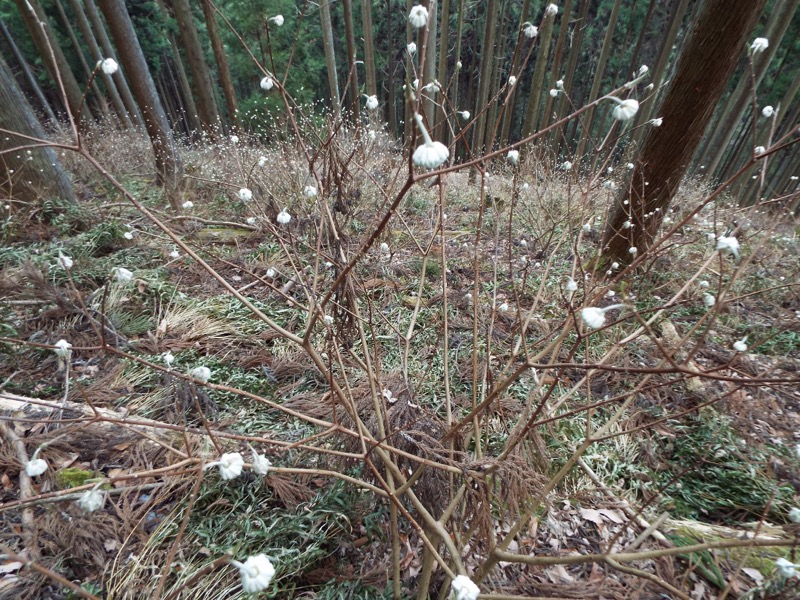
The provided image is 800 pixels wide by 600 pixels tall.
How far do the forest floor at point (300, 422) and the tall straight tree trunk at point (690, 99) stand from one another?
0.80 metres

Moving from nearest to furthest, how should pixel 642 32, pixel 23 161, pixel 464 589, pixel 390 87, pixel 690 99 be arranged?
pixel 464 589, pixel 690 99, pixel 23 161, pixel 642 32, pixel 390 87

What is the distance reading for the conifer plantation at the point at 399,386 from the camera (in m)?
1.12

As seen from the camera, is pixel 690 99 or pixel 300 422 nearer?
pixel 300 422

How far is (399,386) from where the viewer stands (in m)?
1.98

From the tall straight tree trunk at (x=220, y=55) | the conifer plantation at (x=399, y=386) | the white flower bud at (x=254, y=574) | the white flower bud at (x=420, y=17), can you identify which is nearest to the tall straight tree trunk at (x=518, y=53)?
the conifer plantation at (x=399, y=386)

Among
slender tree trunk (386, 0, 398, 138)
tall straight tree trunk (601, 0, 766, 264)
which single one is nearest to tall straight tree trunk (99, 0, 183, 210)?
tall straight tree trunk (601, 0, 766, 264)

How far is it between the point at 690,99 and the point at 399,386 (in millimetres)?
2985

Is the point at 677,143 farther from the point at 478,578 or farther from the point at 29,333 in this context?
the point at 29,333

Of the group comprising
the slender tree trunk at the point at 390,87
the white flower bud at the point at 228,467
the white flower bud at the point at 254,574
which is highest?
the white flower bud at the point at 228,467

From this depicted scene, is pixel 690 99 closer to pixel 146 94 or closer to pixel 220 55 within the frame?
pixel 146 94

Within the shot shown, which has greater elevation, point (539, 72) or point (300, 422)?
point (539, 72)

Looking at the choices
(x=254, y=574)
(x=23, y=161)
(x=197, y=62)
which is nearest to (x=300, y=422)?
(x=254, y=574)

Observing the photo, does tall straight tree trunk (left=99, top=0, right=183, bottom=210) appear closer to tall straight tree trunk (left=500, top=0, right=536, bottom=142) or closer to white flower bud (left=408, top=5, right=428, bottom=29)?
tall straight tree trunk (left=500, top=0, right=536, bottom=142)

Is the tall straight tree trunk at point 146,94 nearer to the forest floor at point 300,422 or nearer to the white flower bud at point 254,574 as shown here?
the forest floor at point 300,422
